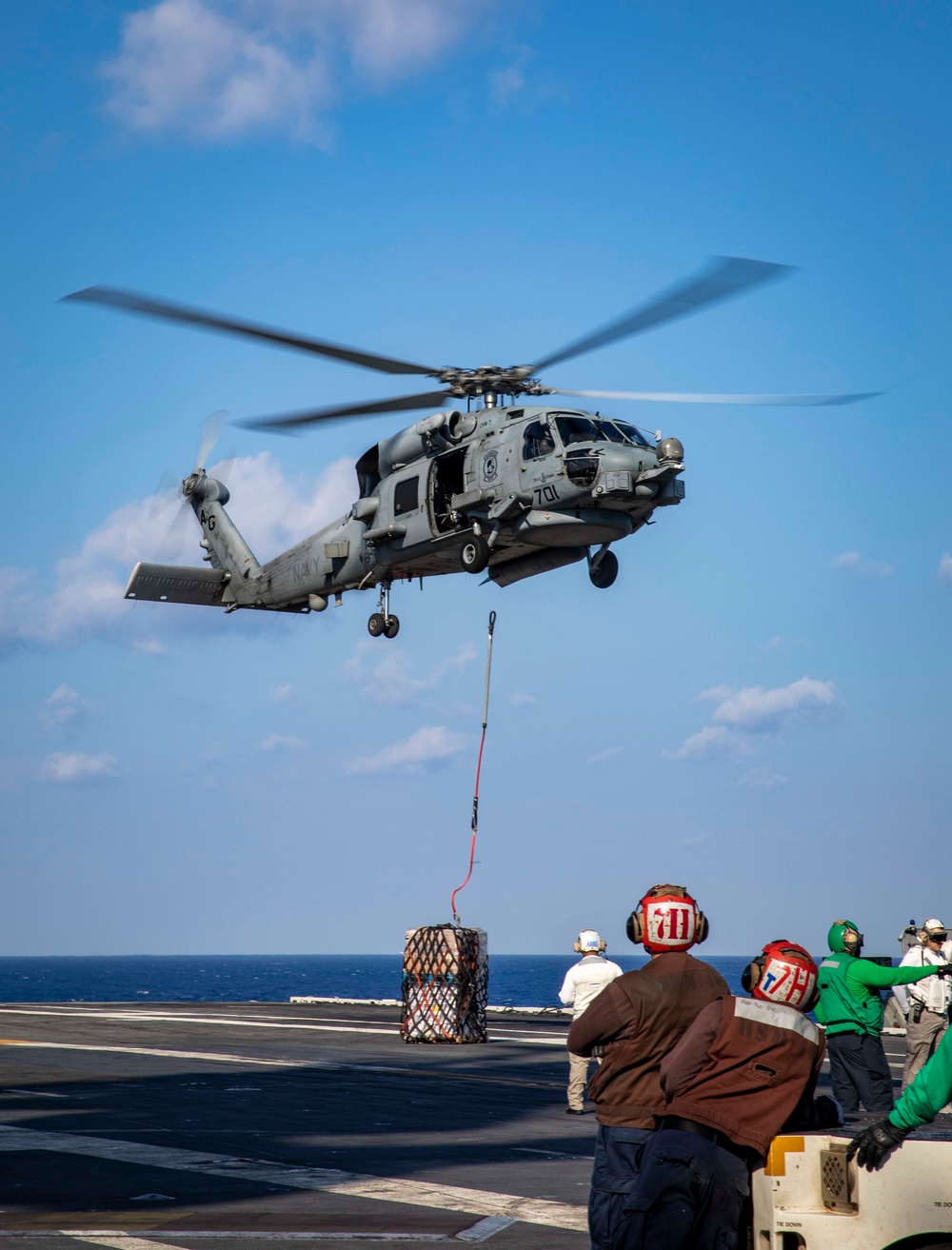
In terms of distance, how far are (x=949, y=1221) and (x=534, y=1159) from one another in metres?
6.46

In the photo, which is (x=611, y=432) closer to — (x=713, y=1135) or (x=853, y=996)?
(x=853, y=996)

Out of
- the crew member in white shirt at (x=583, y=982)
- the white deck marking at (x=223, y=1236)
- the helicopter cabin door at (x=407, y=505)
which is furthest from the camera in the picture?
the helicopter cabin door at (x=407, y=505)

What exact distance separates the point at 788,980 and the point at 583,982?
886 cm

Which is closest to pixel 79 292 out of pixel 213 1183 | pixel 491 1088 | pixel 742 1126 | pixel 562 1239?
pixel 491 1088

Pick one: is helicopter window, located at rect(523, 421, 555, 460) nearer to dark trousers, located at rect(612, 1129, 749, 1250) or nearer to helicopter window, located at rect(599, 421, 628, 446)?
helicopter window, located at rect(599, 421, 628, 446)

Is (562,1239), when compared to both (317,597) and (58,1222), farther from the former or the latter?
(317,597)

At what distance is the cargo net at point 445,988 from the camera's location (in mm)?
22484

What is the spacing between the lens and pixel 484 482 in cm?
2267

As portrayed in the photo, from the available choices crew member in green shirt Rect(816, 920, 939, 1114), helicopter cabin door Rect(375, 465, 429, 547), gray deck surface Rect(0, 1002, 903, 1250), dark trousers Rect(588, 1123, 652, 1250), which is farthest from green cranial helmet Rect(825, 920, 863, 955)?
helicopter cabin door Rect(375, 465, 429, 547)

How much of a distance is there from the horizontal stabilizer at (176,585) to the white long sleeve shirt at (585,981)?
16876 mm

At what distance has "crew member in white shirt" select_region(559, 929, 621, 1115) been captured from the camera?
46.1 feet

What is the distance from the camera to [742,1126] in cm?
555

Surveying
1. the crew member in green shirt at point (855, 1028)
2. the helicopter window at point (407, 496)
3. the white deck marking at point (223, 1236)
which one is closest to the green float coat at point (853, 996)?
the crew member in green shirt at point (855, 1028)

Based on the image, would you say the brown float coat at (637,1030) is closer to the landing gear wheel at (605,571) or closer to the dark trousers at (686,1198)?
the dark trousers at (686,1198)
